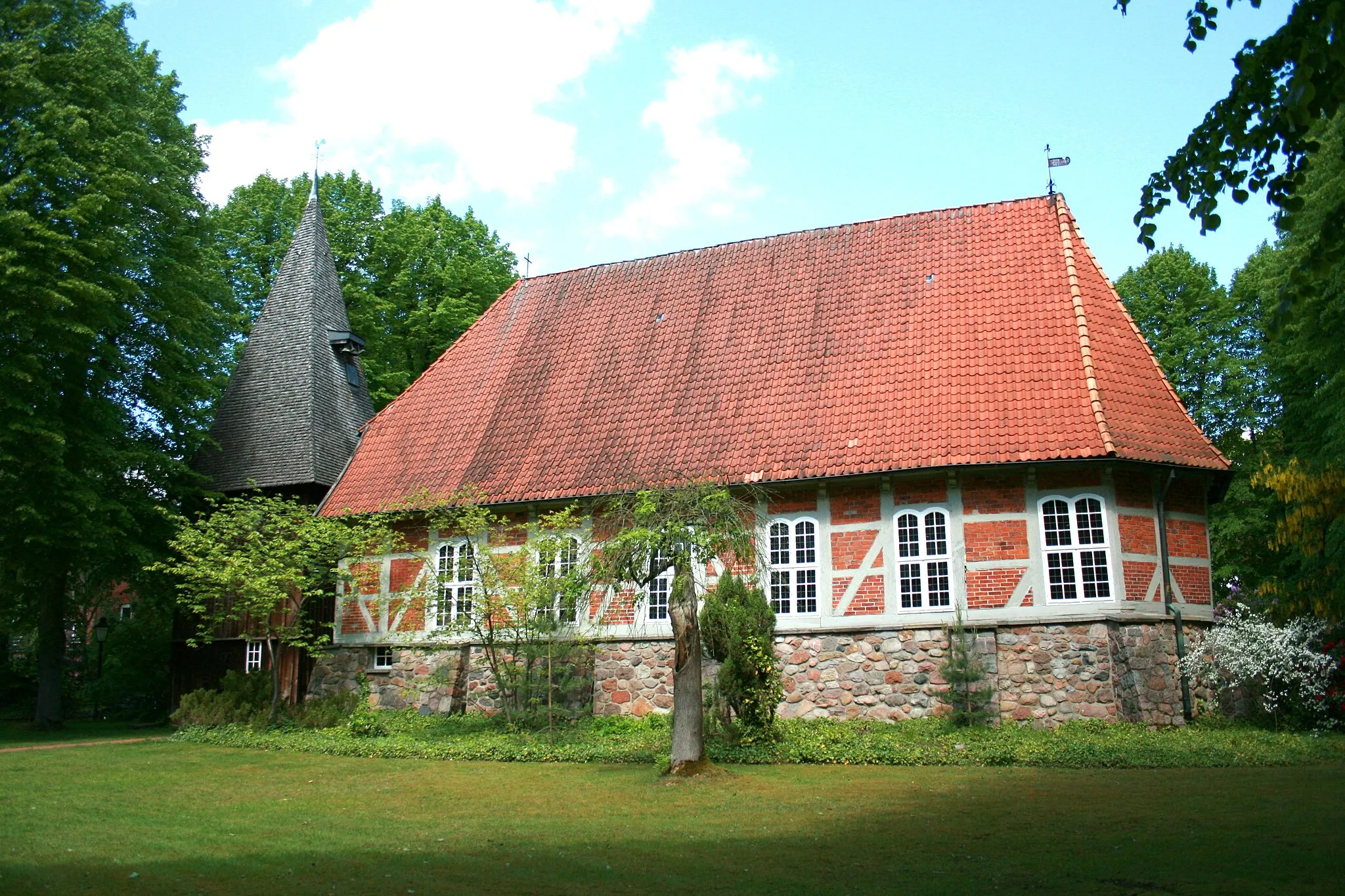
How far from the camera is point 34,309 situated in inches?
782

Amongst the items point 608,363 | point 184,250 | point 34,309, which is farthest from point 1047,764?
point 184,250

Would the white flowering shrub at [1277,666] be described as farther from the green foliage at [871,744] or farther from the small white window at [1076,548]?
the small white window at [1076,548]

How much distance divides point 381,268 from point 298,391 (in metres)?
8.13

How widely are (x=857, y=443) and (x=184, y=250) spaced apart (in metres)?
15.3

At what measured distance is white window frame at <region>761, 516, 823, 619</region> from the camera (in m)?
18.2

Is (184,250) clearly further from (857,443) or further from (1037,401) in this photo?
(1037,401)

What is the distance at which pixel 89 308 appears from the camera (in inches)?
810

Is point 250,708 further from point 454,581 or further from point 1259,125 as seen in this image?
point 1259,125

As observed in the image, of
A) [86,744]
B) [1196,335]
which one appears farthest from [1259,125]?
[1196,335]

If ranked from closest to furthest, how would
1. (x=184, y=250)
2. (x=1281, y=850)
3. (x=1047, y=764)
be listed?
1. (x=1281, y=850)
2. (x=1047, y=764)
3. (x=184, y=250)

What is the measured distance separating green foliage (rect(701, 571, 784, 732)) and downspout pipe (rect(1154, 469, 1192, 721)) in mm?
6293

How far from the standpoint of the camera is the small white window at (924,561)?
17375 mm

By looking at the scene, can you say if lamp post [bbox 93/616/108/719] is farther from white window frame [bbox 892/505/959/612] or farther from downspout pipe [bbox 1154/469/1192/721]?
downspout pipe [bbox 1154/469/1192/721]

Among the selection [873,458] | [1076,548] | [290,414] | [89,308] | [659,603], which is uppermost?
[89,308]
